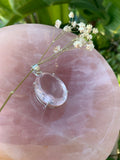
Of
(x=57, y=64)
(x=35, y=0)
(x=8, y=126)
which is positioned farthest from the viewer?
(x=35, y=0)

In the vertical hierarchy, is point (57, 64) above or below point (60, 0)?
below

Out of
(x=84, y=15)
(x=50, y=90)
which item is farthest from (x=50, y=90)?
(x=84, y=15)

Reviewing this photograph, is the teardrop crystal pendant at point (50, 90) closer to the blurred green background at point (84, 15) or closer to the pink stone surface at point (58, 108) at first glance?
the pink stone surface at point (58, 108)

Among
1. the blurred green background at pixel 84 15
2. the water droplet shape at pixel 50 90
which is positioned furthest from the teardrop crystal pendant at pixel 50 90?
the blurred green background at pixel 84 15

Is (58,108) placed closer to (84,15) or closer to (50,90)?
(50,90)

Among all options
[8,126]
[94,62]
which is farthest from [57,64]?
[8,126]

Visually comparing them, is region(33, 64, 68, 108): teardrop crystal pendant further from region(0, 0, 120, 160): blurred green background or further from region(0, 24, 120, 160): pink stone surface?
region(0, 0, 120, 160): blurred green background

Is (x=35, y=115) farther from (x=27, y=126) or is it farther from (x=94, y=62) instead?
(x=94, y=62)
